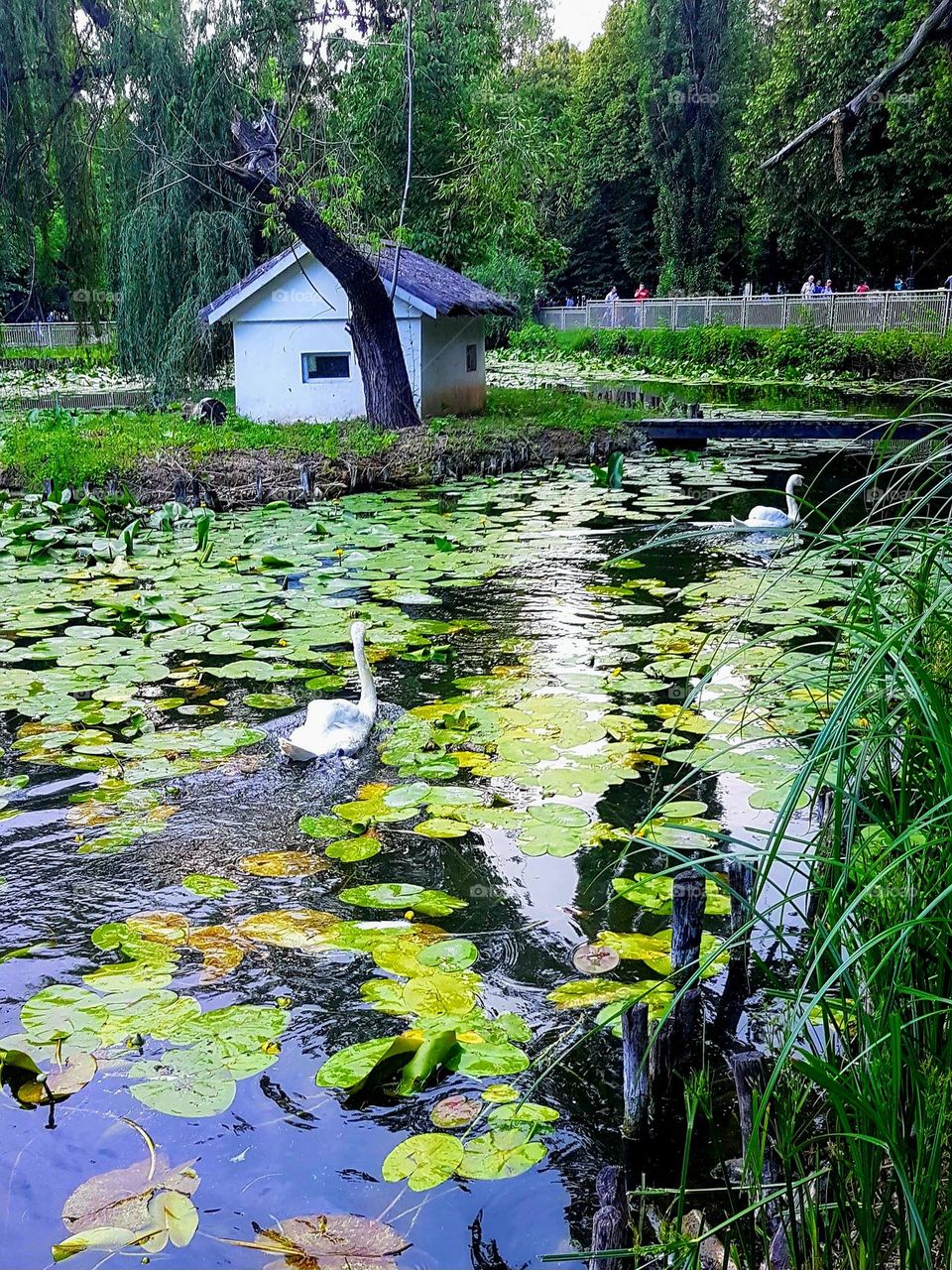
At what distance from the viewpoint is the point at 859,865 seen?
7.51ft

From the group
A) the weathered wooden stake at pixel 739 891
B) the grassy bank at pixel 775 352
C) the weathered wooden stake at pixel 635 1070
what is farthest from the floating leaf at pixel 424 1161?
the grassy bank at pixel 775 352

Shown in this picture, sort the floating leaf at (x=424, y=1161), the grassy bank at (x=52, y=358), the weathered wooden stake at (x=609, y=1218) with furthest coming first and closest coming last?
the grassy bank at (x=52, y=358)
the floating leaf at (x=424, y=1161)
the weathered wooden stake at (x=609, y=1218)

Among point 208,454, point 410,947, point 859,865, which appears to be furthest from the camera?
point 208,454

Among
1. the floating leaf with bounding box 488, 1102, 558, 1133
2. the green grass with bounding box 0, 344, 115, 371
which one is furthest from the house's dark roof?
the green grass with bounding box 0, 344, 115, 371

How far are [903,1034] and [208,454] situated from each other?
1131 cm

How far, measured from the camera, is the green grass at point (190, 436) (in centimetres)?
1182

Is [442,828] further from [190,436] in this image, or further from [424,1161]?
[190,436]

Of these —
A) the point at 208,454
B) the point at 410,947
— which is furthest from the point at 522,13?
the point at 410,947

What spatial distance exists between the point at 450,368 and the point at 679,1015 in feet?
48.1

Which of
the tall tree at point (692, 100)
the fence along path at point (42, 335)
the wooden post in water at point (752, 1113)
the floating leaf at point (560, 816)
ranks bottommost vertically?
the floating leaf at point (560, 816)

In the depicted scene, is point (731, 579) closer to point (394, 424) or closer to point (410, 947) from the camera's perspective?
point (410, 947)

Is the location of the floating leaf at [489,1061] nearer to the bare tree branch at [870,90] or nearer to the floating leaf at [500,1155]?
the floating leaf at [500,1155]

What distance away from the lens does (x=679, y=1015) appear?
2.92 m

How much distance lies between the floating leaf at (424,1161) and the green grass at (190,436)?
9689mm
